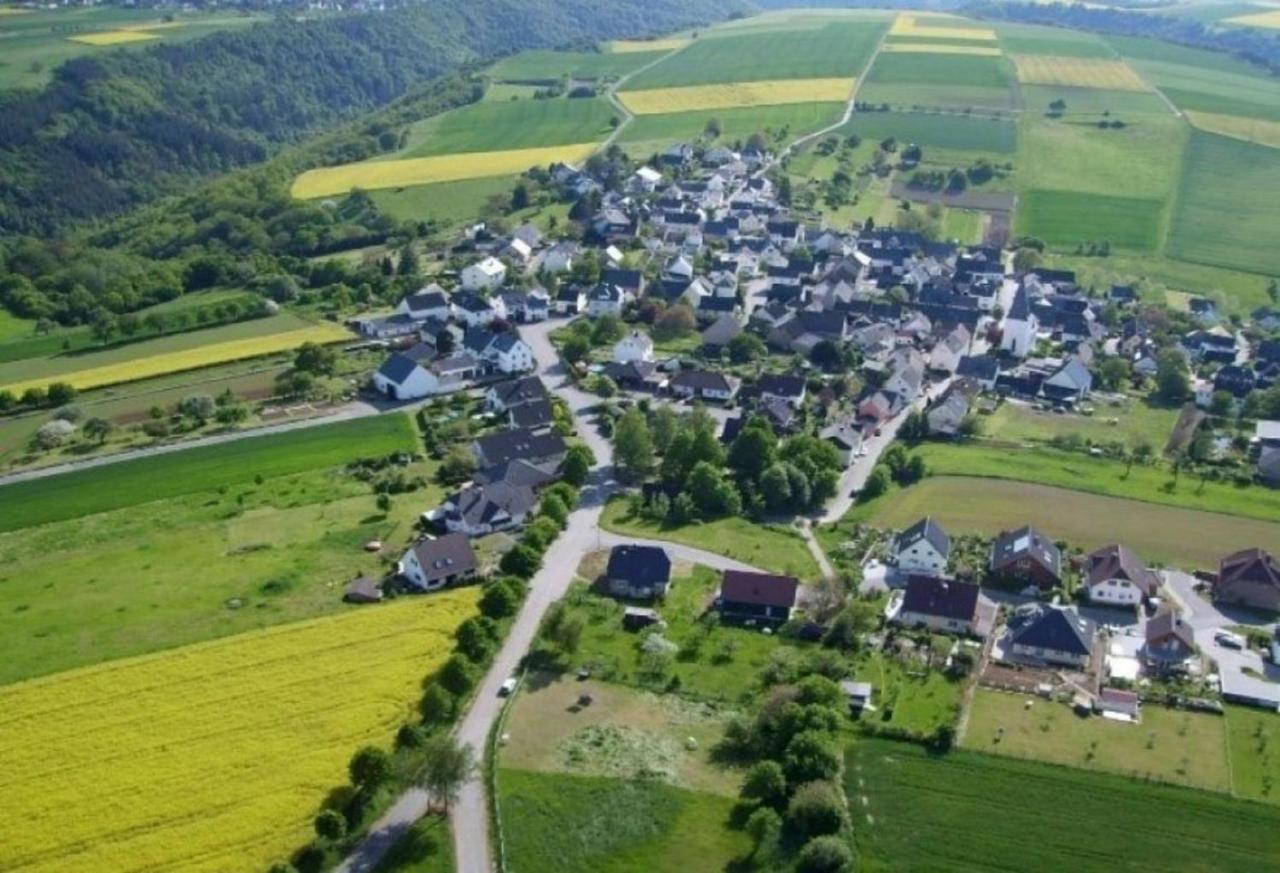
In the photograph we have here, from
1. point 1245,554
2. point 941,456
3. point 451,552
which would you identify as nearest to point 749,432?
point 941,456

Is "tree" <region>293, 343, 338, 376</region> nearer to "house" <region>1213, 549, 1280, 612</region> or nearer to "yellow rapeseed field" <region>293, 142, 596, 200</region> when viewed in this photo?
"yellow rapeseed field" <region>293, 142, 596, 200</region>

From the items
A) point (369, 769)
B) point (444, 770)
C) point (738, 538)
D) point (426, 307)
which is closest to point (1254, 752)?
point (738, 538)

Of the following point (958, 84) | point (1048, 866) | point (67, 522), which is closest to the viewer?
point (1048, 866)

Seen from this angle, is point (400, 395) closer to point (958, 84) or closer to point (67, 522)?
point (67, 522)

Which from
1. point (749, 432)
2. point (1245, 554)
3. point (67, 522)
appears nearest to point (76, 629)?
point (67, 522)

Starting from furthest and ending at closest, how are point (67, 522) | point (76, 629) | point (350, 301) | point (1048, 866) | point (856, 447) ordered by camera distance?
point (350, 301) < point (856, 447) < point (67, 522) < point (76, 629) < point (1048, 866)

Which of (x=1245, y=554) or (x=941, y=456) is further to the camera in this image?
(x=941, y=456)
